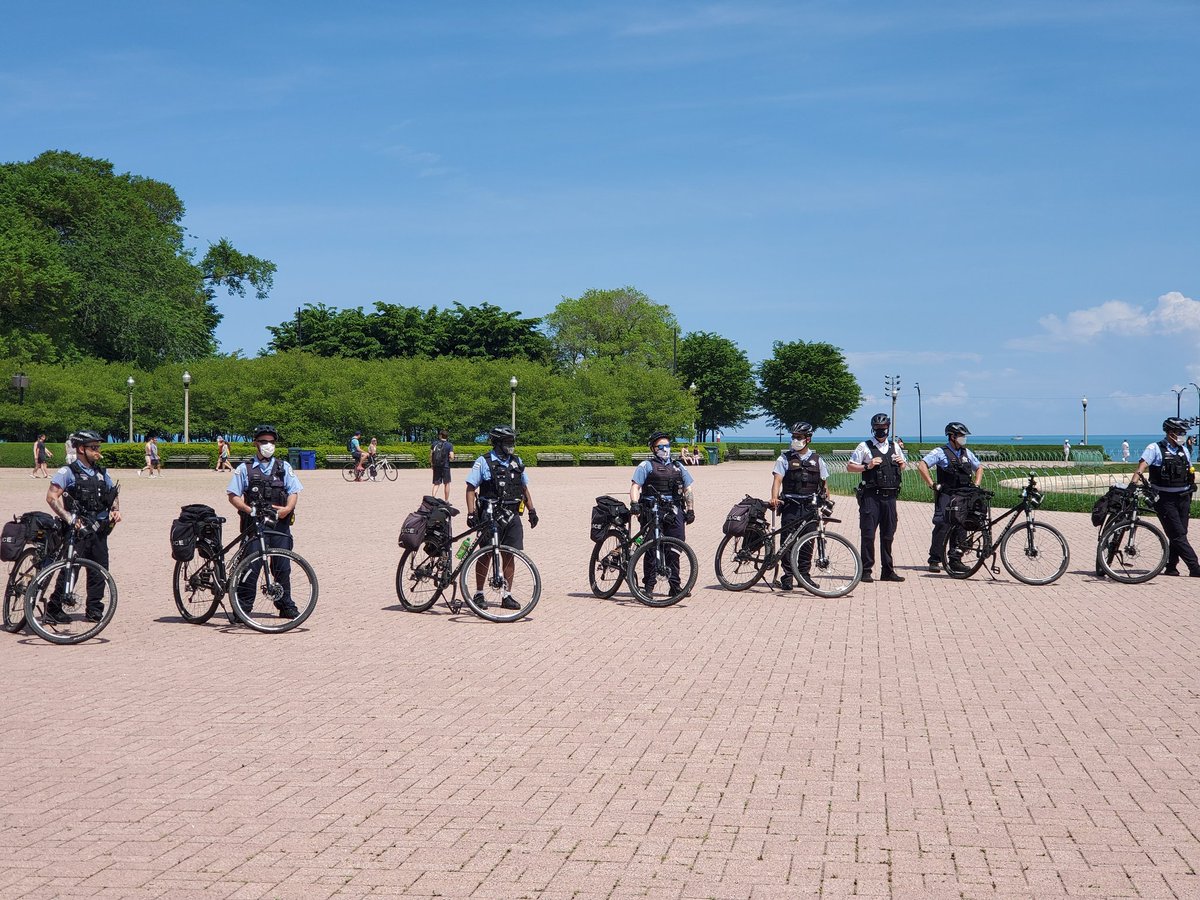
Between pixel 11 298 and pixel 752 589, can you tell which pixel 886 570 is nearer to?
pixel 752 589

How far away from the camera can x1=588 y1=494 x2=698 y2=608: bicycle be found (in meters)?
11.8

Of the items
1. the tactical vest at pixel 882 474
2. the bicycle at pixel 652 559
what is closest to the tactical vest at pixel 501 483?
the bicycle at pixel 652 559

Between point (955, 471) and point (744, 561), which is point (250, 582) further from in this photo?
point (955, 471)

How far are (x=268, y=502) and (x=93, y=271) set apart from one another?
60451 millimetres

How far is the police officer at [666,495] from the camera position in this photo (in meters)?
11.8

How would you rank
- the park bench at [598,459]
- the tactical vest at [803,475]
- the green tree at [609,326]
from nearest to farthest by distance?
the tactical vest at [803,475] → the park bench at [598,459] → the green tree at [609,326]

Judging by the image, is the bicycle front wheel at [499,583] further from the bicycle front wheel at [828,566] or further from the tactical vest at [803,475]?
the tactical vest at [803,475]

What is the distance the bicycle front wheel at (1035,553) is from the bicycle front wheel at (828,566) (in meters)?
2.39

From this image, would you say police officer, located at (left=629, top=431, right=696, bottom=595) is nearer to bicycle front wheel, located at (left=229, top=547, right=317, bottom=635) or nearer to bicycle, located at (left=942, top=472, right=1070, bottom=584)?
bicycle front wheel, located at (left=229, top=547, right=317, bottom=635)

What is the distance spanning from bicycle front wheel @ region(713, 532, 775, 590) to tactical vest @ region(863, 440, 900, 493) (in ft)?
5.07

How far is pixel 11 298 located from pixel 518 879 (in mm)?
56372

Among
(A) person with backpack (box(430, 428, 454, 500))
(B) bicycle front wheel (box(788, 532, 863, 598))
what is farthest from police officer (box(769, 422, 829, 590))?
(A) person with backpack (box(430, 428, 454, 500))

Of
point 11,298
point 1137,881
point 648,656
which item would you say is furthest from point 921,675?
point 11,298

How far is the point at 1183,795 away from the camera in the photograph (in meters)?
5.39
